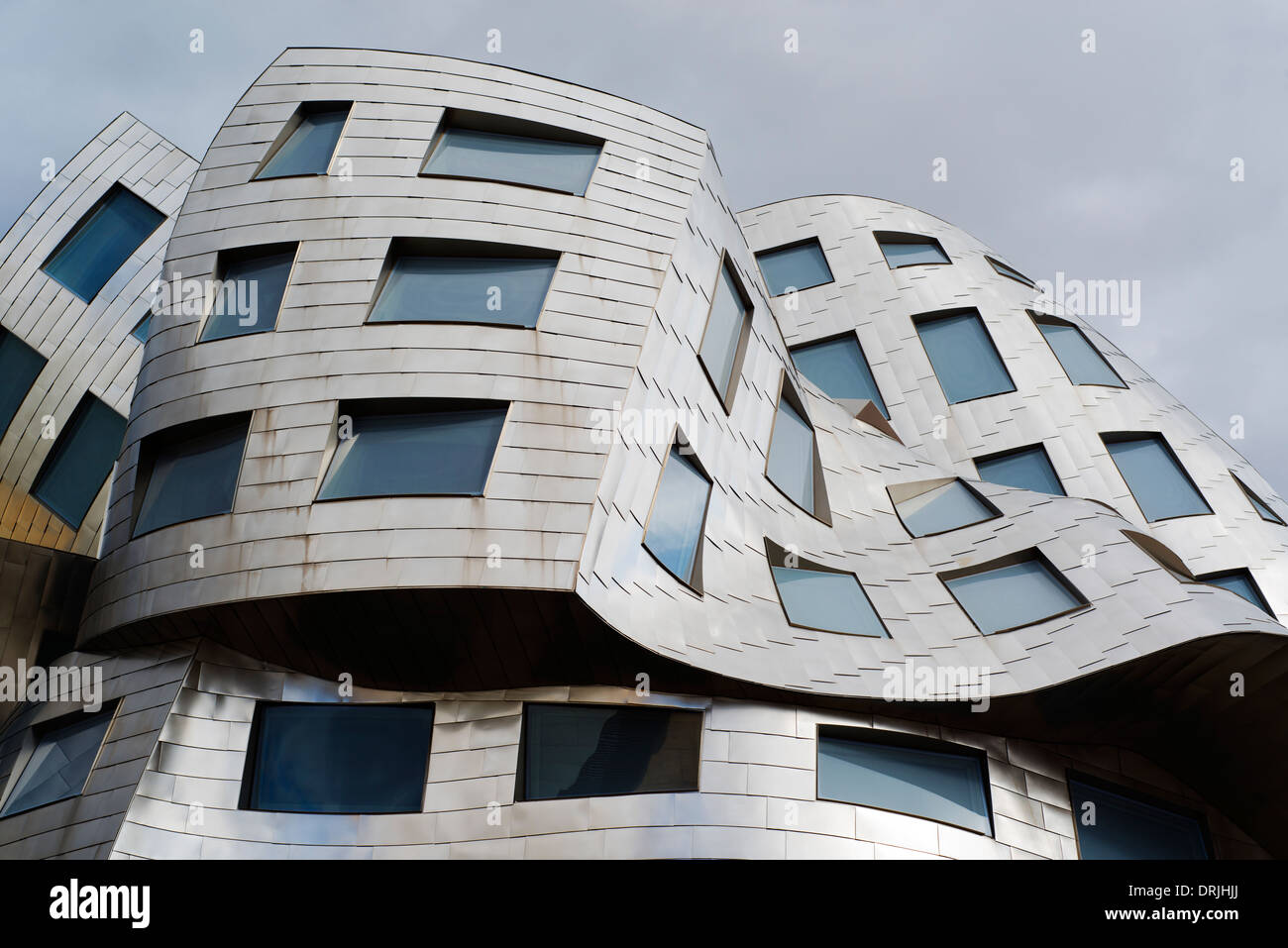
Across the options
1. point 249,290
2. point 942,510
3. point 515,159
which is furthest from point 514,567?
point 942,510

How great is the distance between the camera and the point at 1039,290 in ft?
97.6

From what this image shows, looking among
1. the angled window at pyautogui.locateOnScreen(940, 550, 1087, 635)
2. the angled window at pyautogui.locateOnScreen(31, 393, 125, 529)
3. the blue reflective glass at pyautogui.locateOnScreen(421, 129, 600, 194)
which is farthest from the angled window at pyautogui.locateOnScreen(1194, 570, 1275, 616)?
the angled window at pyautogui.locateOnScreen(31, 393, 125, 529)

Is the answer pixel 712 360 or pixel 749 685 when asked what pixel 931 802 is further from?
pixel 712 360

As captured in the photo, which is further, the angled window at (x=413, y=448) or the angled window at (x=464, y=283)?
the angled window at (x=464, y=283)

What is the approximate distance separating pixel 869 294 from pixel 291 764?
19.0m

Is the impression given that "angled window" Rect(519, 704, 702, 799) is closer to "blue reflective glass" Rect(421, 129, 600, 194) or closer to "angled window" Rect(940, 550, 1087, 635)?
"angled window" Rect(940, 550, 1087, 635)

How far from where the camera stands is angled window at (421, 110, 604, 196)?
16.5m

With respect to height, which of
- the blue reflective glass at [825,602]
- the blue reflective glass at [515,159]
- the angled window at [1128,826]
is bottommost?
the angled window at [1128,826]

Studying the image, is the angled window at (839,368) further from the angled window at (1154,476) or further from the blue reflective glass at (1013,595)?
the blue reflective glass at (1013,595)

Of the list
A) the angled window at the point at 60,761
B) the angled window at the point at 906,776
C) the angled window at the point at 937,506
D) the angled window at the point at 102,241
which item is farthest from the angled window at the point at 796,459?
the angled window at the point at 102,241

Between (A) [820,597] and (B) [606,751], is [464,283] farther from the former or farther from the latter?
(A) [820,597]

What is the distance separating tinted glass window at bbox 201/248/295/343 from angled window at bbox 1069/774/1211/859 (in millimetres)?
12477

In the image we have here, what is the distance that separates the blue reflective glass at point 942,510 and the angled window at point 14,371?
Answer: 586 inches

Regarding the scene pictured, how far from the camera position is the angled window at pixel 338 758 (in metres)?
13.2
